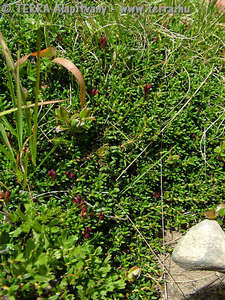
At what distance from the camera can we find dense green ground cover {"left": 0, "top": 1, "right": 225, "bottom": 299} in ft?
8.09

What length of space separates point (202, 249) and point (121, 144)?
1304mm

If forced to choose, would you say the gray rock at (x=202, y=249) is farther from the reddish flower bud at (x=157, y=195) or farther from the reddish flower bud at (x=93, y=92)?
the reddish flower bud at (x=93, y=92)

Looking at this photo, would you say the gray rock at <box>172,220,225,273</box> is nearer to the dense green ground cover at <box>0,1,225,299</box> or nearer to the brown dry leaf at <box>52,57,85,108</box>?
the dense green ground cover at <box>0,1,225,299</box>

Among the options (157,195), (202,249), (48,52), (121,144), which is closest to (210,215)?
(202,249)

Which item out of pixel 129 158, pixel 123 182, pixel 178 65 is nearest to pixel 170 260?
pixel 123 182

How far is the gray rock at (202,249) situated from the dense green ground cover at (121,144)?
0.61 feet

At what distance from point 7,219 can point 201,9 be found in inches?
136

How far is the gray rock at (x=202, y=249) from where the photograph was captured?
2639 mm

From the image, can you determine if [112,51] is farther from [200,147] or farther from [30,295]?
[30,295]

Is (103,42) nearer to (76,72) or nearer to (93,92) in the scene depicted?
(93,92)

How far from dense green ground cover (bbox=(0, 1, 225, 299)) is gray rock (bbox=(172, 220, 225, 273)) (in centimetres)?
19

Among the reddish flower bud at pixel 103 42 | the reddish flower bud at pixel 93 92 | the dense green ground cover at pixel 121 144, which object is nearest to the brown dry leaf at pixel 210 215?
the dense green ground cover at pixel 121 144

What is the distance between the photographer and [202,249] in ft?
8.73

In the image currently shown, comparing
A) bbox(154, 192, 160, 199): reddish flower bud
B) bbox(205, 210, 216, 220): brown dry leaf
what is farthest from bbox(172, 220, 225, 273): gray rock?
bbox(154, 192, 160, 199): reddish flower bud
